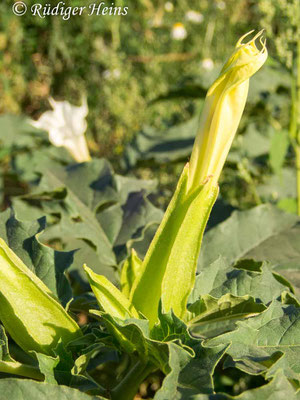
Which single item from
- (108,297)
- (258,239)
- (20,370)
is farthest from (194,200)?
(258,239)

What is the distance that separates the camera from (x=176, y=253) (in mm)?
528

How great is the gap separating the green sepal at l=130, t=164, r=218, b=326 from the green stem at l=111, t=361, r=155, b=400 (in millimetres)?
63

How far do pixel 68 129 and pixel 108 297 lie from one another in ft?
3.13

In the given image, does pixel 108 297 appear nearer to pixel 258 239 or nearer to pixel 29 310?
pixel 29 310

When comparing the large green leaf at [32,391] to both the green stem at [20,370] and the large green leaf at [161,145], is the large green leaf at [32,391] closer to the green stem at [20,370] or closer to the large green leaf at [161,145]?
the green stem at [20,370]

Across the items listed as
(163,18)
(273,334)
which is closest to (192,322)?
(273,334)

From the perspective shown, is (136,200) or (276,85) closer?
(136,200)

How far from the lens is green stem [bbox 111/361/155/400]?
0.58 metres

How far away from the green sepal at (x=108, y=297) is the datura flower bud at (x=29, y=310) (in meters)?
0.04

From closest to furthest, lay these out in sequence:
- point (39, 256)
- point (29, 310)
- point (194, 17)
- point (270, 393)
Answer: point (270, 393) < point (29, 310) < point (39, 256) < point (194, 17)

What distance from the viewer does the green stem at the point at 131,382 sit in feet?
1.90

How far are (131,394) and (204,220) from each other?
0.22m

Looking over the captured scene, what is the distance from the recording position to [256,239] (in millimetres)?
849

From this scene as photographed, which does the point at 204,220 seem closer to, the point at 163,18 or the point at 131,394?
the point at 131,394
